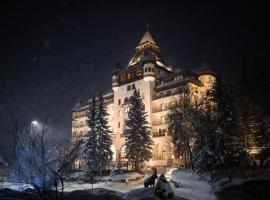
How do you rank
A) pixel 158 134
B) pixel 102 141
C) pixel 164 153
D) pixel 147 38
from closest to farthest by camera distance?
pixel 102 141
pixel 164 153
pixel 158 134
pixel 147 38

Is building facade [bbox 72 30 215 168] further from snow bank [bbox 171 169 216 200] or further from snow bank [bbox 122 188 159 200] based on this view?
snow bank [bbox 122 188 159 200]

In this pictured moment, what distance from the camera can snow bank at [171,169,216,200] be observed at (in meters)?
30.3

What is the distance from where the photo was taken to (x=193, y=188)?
3291 centimetres

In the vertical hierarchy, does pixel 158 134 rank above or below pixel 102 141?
above

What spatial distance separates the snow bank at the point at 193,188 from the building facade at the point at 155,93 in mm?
18566

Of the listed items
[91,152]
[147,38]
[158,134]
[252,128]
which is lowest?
[91,152]

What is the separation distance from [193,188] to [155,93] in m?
36.2

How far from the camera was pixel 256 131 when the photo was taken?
35.4 meters

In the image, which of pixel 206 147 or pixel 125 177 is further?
pixel 125 177

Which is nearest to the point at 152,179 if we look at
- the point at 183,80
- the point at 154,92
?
the point at 183,80

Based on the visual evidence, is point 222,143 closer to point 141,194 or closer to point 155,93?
point 141,194

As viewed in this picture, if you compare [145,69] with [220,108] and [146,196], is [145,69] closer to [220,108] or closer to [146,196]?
[220,108]

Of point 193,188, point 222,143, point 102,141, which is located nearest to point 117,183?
point 102,141

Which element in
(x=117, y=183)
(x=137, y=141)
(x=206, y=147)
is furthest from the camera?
(x=137, y=141)
